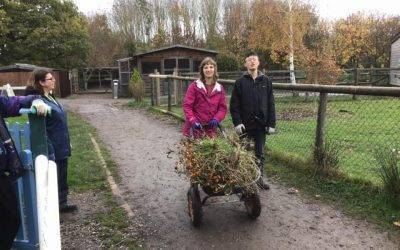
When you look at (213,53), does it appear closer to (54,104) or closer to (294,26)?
(294,26)

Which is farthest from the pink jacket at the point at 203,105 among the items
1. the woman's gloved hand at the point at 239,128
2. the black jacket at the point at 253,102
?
the black jacket at the point at 253,102

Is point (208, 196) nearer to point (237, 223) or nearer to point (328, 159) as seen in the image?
point (237, 223)

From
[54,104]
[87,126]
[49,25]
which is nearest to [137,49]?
→ [49,25]

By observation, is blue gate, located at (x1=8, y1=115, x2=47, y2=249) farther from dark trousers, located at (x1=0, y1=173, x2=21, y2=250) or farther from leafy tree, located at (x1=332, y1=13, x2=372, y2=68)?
leafy tree, located at (x1=332, y1=13, x2=372, y2=68)

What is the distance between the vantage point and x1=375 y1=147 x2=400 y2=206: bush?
17.0 feet

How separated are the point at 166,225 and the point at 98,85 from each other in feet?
122

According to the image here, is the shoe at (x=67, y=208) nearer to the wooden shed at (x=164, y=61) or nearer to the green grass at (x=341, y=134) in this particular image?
the green grass at (x=341, y=134)

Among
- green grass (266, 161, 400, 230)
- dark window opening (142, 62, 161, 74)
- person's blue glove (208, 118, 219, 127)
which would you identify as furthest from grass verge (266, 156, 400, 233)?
dark window opening (142, 62, 161, 74)

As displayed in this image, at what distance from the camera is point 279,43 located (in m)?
28.7

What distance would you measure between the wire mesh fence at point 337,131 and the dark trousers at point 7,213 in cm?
409

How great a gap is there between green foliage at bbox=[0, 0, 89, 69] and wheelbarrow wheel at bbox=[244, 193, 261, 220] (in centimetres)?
3167

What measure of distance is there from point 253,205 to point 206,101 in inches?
54.5

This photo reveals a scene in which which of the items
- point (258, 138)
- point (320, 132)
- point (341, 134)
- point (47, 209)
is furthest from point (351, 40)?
point (47, 209)

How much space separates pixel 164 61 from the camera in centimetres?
3039
